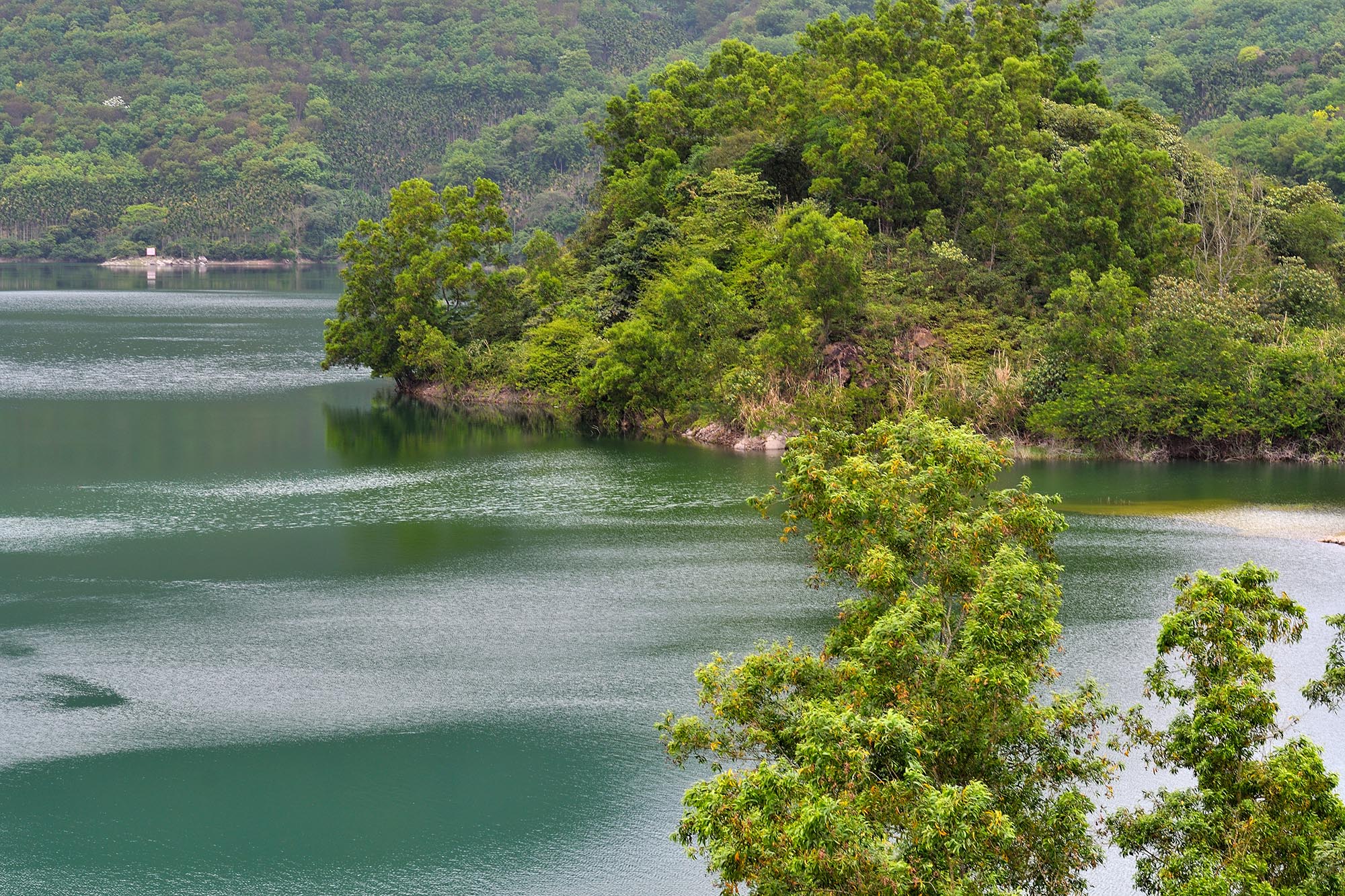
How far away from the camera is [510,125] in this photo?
176750 mm

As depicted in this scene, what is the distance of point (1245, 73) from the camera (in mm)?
116938

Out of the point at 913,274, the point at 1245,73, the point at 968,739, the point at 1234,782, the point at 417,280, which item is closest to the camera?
the point at 1234,782

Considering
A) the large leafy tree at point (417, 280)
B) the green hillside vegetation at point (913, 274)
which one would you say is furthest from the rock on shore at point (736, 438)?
the large leafy tree at point (417, 280)

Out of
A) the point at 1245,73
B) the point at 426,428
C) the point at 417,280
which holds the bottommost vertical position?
the point at 426,428

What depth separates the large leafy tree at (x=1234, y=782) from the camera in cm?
1161

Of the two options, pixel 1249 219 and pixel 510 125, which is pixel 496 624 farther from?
pixel 510 125

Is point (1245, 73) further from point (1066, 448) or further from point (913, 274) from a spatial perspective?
point (1066, 448)

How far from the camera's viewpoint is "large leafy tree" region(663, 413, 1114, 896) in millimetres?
11547

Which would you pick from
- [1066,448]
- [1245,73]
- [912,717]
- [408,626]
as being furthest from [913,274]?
[1245,73]

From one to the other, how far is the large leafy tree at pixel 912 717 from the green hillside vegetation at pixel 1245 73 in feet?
208

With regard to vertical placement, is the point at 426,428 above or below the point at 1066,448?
below

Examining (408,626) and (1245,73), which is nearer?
(408,626)

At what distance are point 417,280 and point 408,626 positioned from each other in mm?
31701

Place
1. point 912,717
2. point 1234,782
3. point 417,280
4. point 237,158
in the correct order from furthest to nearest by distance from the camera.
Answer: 1. point 237,158
2. point 417,280
3. point 912,717
4. point 1234,782
